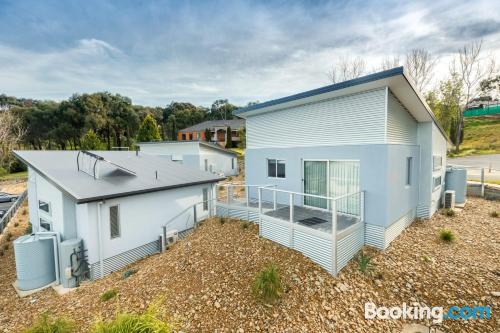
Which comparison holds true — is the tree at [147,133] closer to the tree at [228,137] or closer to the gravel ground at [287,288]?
the tree at [228,137]

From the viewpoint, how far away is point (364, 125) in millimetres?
7344

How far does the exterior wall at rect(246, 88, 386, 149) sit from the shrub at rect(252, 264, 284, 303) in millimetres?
4929

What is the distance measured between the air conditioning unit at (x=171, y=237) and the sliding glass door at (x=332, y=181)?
18.2 ft

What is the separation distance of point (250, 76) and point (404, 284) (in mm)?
17081

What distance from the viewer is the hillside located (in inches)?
1296

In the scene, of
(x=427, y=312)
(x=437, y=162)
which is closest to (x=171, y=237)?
(x=427, y=312)

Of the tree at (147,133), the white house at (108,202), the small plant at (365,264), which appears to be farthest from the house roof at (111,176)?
the tree at (147,133)

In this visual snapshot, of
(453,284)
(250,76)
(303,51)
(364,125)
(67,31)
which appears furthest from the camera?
(250,76)

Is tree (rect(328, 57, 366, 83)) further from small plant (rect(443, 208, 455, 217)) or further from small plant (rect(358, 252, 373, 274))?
small plant (rect(358, 252, 373, 274))

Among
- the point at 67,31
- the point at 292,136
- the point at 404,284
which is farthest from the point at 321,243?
the point at 67,31

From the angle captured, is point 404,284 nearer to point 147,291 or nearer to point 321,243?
point 321,243

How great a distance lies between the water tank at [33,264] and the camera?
758 centimetres

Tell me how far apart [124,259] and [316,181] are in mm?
7641

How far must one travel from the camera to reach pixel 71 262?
7.42 metres
